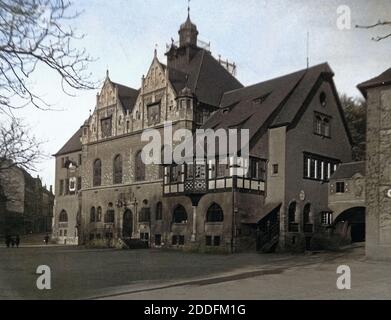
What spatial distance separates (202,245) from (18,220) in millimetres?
22894

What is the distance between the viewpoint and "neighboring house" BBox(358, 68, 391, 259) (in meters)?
21.0

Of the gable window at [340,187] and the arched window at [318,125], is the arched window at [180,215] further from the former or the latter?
the arched window at [318,125]

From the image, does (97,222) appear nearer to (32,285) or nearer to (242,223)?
(242,223)

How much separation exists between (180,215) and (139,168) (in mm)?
5691

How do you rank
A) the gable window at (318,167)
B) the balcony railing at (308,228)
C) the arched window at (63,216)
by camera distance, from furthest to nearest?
the arched window at (63,216) → the gable window at (318,167) → the balcony railing at (308,228)

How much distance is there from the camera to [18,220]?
155ft

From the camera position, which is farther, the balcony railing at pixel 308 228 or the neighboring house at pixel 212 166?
the balcony railing at pixel 308 228

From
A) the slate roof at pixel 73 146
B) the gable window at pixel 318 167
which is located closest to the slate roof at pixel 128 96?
the slate roof at pixel 73 146

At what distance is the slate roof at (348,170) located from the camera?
1118 inches

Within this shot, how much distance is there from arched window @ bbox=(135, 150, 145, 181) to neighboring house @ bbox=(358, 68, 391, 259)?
18.3m

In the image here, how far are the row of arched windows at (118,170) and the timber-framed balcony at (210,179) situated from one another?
13.8 ft

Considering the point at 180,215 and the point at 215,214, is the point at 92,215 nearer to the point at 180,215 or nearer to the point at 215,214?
the point at 180,215

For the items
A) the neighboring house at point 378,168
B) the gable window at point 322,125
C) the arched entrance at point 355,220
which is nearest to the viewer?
the neighboring house at point 378,168

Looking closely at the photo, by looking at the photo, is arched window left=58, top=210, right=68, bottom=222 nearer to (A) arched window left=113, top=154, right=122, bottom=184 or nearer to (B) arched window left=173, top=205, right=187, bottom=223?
(A) arched window left=113, top=154, right=122, bottom=184
